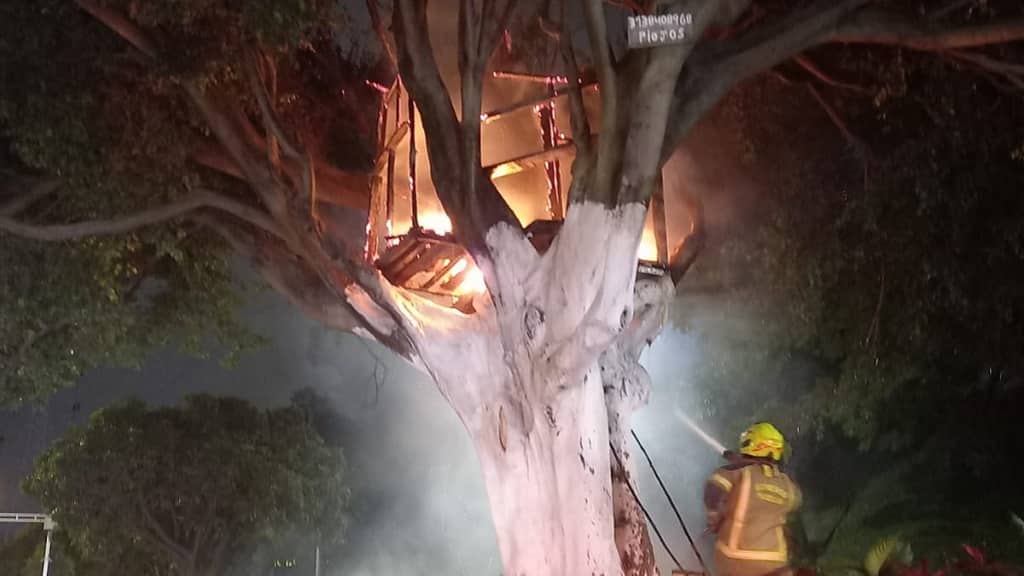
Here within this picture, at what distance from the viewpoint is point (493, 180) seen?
8266 mm

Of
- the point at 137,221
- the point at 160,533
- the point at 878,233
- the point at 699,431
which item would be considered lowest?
the point at 160,533

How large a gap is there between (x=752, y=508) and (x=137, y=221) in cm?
456

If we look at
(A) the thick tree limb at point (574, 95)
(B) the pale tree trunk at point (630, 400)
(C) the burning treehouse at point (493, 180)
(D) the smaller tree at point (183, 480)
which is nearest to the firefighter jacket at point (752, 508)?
(B) the pale tree trunk at point (630, 400)

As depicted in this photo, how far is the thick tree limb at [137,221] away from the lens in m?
7.02

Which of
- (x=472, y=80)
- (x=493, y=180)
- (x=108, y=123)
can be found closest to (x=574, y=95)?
(x=472, y=80)

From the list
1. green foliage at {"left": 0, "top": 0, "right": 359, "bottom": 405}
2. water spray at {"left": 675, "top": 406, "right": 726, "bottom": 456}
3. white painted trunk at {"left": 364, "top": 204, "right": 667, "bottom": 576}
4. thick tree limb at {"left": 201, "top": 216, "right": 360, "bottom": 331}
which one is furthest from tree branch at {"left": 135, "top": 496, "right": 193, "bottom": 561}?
white painted trunk at {"left": 364, "top": 204, "right": 667, "bottom": 576}

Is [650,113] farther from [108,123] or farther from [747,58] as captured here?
[108,123]

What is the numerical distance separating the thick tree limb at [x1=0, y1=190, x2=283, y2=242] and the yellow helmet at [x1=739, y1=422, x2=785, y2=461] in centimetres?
352

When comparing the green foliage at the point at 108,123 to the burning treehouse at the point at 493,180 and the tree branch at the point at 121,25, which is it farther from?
the burning treehouse at the point at 493,180

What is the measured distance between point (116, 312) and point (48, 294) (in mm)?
829

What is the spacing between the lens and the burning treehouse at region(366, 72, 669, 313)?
7.77 metres

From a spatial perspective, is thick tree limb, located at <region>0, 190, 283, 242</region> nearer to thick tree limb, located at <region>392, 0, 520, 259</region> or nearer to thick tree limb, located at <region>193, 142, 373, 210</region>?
thick tree limb, located at <region>392, 0, 520, 259</region>

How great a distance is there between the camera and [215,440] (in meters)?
19.3

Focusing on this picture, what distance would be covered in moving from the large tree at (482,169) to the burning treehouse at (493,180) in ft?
1.75
